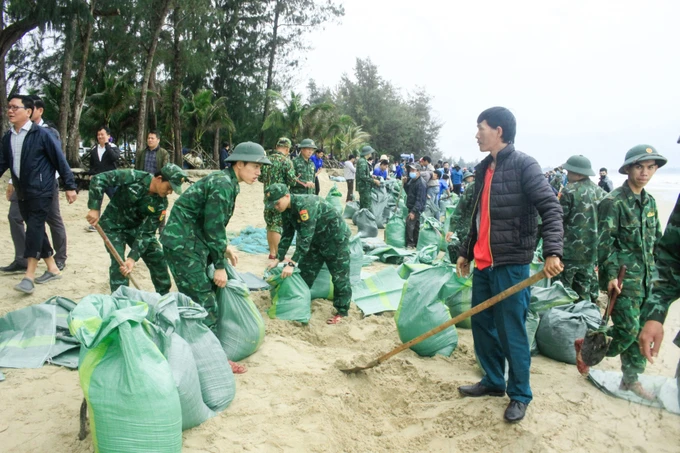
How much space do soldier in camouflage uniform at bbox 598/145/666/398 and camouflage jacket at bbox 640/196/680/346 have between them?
1218mm

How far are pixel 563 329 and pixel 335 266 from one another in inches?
73.9

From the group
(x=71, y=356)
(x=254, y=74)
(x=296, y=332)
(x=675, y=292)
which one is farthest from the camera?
(x=254, y=74)

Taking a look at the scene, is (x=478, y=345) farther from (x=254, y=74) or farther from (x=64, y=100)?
(x=254, y=74)

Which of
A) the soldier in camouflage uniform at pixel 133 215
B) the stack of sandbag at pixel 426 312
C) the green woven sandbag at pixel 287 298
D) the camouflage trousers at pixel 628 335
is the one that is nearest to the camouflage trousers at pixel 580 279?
the camouflage trousers at pixel 628 335

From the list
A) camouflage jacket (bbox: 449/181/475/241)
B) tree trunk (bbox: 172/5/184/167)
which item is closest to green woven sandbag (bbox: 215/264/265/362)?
camouflage jacket (bbox: 449/181/475/241)

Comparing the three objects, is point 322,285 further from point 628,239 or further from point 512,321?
point 628,239

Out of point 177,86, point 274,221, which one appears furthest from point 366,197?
point 177,86

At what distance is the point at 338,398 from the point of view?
281cm

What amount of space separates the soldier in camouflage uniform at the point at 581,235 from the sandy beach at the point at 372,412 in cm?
66

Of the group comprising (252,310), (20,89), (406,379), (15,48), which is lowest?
(406,379)

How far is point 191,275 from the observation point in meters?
3.01

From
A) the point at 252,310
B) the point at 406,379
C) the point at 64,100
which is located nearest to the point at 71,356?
the point at 252,310

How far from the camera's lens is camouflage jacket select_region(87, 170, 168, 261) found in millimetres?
3471

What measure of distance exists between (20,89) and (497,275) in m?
21.0
